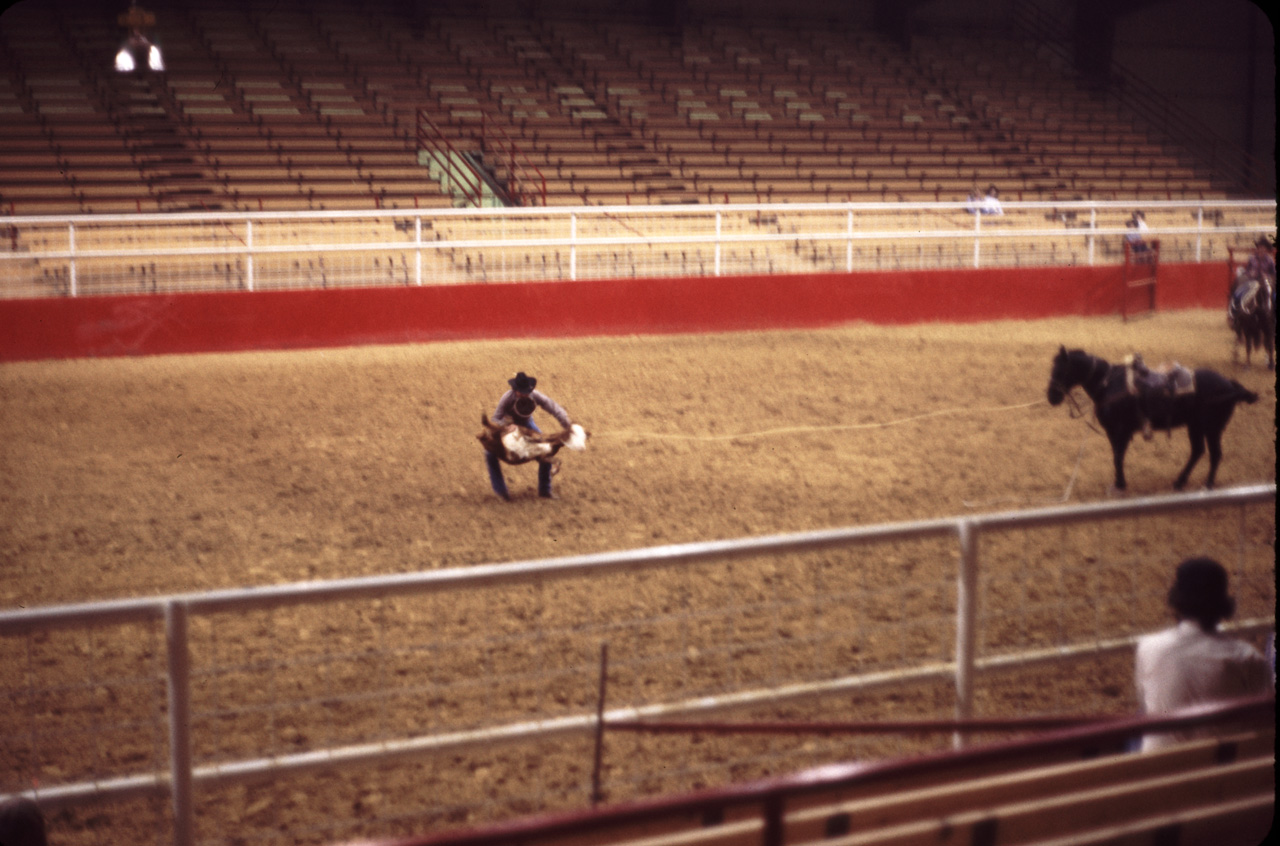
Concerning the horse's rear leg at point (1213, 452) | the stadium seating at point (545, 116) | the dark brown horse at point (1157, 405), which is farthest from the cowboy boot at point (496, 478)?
the stadium seating at point (545, 116)

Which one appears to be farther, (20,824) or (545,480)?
(545,480)

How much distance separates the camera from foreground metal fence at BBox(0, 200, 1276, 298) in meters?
11.0

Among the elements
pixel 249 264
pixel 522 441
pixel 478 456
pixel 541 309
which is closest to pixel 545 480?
pixel 522 441

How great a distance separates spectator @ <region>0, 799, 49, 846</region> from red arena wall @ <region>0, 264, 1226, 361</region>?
9356 mm

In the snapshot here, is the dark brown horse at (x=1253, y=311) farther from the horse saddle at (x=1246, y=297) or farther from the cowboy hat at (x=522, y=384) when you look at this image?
the cowboy hat at (x=522, y=384)

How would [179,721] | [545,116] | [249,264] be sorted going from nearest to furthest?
[179,721], [249,264], [545,116]

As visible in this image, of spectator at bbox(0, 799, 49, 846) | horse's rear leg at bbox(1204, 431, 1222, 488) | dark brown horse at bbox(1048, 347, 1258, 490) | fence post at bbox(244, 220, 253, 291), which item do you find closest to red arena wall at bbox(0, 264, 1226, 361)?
fence post at bbox(244, 220, 253, 291)

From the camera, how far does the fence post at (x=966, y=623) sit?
3.04 m

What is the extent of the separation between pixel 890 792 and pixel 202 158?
59.2ft

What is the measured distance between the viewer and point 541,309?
12.0m

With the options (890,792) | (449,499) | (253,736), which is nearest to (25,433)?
(449,499)

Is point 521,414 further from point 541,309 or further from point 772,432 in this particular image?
point 541,309

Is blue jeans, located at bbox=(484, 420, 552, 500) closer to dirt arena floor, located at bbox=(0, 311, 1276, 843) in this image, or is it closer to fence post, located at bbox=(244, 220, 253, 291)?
dirt arena floor, located at bbox=(0, 311, 1276, 843)

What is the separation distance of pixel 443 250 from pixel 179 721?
10.9 m
